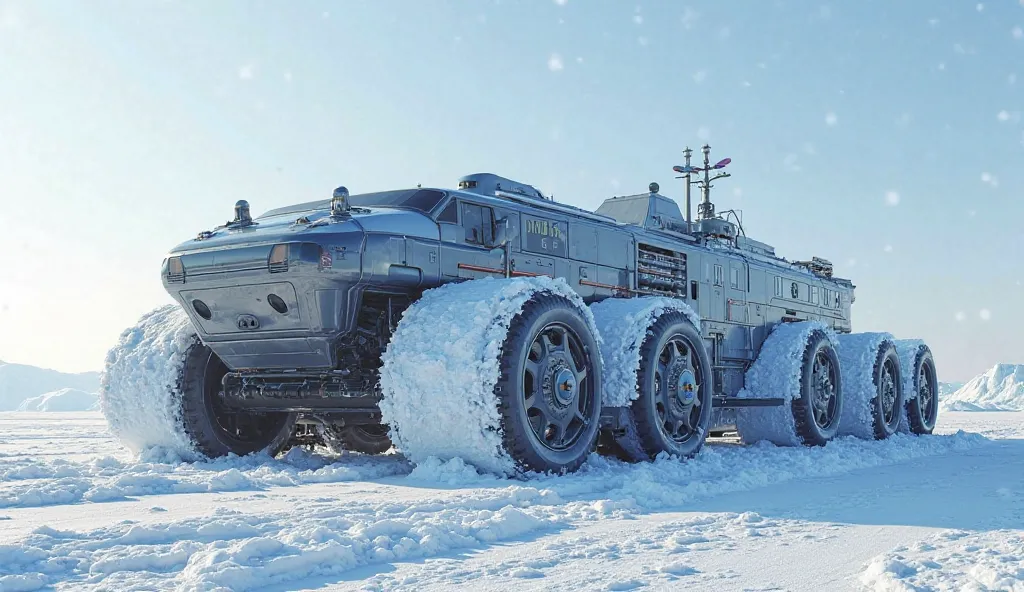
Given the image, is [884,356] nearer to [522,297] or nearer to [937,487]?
[937,487]

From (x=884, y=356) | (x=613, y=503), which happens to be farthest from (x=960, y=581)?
(x=884, y=356)

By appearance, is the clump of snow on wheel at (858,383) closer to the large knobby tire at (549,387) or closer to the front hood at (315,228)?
the large knobby tire at (549,387)

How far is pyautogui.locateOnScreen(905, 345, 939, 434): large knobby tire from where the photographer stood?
1361cm

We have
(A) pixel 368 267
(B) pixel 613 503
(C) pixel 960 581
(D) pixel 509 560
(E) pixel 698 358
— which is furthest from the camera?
(E) pixel 698 358

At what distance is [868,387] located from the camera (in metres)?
11.9

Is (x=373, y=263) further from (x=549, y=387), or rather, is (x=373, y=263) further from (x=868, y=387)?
(x=868, y=387)

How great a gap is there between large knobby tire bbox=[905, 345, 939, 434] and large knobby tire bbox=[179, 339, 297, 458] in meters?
9.53

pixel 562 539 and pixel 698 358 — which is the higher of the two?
pixel 698 358

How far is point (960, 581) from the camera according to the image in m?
3.25

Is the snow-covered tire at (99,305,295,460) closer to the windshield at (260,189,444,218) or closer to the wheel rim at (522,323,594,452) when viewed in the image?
the windshield at (260,189,444,218)

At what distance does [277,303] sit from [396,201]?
4.31ft

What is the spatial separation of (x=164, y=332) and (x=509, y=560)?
16.6 feet

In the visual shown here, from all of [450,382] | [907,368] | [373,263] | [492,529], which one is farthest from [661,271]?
[907,368]

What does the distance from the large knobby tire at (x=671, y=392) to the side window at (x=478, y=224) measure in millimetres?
1555
